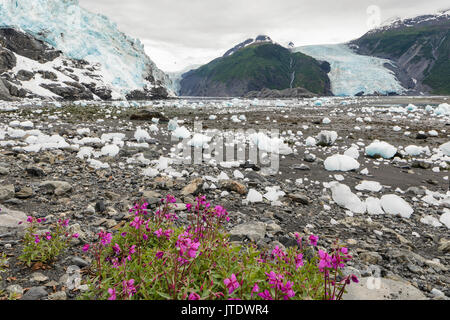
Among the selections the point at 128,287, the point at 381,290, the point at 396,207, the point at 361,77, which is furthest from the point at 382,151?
the point at 361,77

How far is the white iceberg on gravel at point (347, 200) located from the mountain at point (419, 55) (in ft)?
551

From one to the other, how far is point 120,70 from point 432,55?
641 feet

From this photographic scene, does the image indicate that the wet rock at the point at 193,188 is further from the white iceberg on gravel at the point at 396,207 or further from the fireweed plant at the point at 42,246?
the white iceberg on gravel at the point at 396,207

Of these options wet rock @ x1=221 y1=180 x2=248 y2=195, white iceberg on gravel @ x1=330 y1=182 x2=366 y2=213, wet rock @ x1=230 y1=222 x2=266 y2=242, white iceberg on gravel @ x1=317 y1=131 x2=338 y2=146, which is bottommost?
wet rock @ x1=230 y1=222 x2=266 y2=242

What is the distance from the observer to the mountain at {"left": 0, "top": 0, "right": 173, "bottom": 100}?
164 ft

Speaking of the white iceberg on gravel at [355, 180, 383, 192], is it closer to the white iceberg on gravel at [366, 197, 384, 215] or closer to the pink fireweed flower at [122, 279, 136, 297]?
the white iceberg on gravel at [366, 197, 384, 215]

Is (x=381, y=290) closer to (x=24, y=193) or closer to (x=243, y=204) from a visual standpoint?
(x=243, y=204)

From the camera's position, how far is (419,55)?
538 ft

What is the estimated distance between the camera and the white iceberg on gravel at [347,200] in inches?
188

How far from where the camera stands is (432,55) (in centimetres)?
16225

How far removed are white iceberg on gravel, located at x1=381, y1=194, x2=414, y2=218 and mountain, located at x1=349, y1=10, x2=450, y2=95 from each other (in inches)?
6599

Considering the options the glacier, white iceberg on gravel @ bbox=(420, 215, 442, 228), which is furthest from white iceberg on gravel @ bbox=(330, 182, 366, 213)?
the glacier

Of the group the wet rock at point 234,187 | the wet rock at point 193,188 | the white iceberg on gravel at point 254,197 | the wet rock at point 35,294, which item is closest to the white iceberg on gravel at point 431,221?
the white iceberg on gravel at point 254,197
